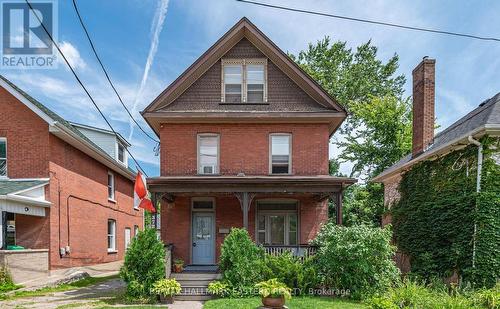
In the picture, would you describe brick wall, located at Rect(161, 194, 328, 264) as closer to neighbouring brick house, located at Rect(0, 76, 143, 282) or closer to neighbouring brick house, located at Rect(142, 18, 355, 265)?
neighbouring brick house, located at Rect(142, 18, 355, 265)

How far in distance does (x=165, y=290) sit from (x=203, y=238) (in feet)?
12.7

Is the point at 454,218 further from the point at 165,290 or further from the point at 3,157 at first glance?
the point at 3,157

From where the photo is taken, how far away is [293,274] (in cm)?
1058

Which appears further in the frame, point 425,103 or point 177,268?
point 425,103

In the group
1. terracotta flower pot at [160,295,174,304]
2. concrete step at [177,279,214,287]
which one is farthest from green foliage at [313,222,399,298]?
terracotta flower pot at [160,295,174,304]

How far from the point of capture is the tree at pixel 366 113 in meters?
23.2

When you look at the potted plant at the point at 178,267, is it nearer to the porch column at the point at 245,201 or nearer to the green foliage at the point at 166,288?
the green foliage at the point at 166,288

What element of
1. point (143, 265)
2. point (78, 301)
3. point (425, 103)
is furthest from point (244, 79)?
point (78, 301)

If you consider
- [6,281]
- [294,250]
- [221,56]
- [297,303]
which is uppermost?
[221,56]

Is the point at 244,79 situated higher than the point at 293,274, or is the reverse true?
the point at 244,79

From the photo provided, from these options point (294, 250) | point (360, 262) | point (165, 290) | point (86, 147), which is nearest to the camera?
point (165, 290)

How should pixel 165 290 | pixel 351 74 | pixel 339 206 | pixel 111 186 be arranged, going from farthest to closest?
1. pixel 351 74
2. pixel 111 186
3. pixel 339 206
4. pixel 165 290

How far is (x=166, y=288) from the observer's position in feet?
32.7

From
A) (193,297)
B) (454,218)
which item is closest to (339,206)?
(454,218)
